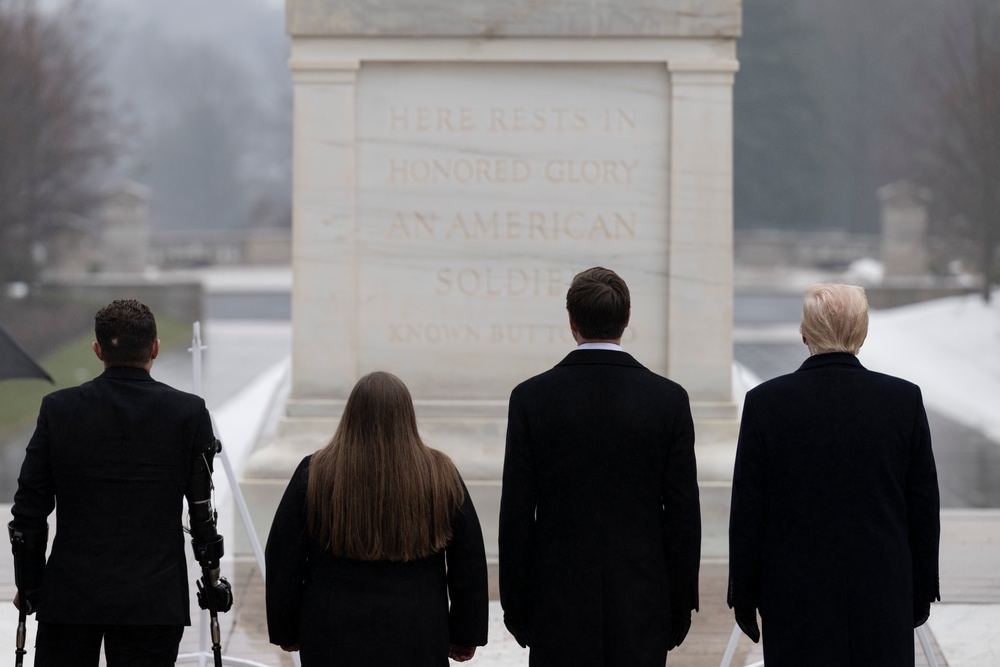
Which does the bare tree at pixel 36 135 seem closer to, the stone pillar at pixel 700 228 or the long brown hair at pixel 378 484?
the stone pillar at pixel 700 228

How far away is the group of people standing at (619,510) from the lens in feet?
10.8

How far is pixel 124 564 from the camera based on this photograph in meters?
3.37

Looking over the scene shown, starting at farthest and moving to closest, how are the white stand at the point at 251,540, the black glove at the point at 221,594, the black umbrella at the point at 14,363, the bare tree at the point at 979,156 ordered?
the bare tree at the point at 979,156 → the black umbrella at the point at 14,363 → the white stand at the point at 251,540 → the black glove at the point at 221,594

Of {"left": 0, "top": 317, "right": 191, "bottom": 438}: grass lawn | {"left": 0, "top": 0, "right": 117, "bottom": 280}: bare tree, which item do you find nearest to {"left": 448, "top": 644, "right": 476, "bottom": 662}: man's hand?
{"left": 0, "top": 317, "right": 191, "bottom": 438}: grass lawn

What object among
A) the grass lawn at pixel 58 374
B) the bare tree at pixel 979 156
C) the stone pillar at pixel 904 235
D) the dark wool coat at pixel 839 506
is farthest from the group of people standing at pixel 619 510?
the stone pillar at pixel 904 235

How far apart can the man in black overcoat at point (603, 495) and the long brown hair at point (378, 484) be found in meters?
0.33

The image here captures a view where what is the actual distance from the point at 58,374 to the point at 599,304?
1913 cm

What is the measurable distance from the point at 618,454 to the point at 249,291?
3088 centimetres

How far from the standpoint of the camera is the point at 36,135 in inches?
1009

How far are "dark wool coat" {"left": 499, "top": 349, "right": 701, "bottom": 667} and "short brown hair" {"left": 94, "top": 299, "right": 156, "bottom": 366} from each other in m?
1.03

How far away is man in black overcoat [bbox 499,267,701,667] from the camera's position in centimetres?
331

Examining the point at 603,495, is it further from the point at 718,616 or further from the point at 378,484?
the point at 718,616

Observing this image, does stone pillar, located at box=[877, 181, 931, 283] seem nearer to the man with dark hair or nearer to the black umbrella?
the black umbrella

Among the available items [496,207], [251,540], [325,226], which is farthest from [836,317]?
[325,226]
